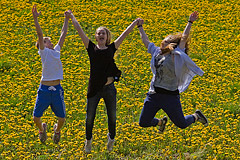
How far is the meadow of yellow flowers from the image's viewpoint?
8094 mm

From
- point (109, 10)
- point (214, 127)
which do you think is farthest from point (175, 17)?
point (214, 127)

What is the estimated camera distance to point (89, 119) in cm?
677

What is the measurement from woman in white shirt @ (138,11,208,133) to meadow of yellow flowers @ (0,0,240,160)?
1.41 metres

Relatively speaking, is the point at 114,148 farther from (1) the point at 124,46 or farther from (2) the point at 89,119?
(1) the point at 124,46

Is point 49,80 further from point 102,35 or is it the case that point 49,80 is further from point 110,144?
point 110,144

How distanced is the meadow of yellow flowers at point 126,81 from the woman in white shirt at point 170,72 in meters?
1.41

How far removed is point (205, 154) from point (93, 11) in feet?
28.8

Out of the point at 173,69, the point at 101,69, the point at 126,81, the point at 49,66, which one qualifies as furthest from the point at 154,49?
the point at 126,81

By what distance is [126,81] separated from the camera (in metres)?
10.8

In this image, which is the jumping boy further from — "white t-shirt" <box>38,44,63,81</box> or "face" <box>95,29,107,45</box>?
"face" <box>95,29,107,45</box>

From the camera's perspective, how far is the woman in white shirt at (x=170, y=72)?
654 centimetres

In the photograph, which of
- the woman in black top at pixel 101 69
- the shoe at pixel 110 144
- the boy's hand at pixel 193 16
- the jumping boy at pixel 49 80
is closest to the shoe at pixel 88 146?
the shoe at pixel 110 144

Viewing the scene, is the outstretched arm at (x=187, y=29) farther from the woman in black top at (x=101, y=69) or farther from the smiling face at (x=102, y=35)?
the smiling face at (x=102, y=35)

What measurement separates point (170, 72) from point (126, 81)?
4.21 m
